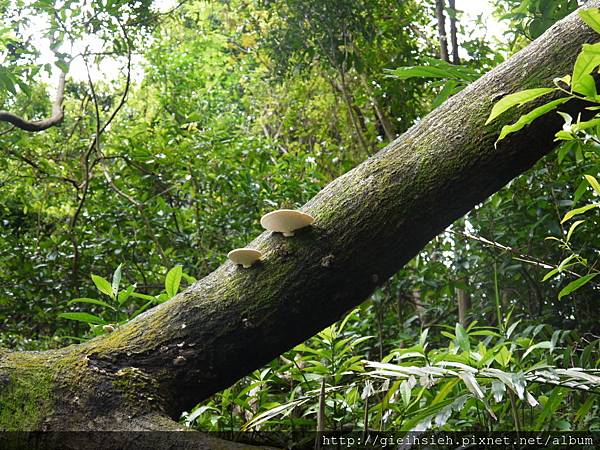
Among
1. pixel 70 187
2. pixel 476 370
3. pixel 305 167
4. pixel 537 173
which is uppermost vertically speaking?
pixel 70 187

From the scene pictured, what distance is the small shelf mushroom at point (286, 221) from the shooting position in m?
0.94

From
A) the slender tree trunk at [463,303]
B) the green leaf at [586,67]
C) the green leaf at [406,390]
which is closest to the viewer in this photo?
the green leaf at [586,67]

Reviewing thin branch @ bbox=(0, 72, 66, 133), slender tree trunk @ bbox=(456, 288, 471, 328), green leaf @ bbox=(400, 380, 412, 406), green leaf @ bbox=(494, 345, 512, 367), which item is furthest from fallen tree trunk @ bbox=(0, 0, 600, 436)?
slender tree trunk @ bbox=(456, 288, 471, 328)

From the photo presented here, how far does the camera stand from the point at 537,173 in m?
2.09

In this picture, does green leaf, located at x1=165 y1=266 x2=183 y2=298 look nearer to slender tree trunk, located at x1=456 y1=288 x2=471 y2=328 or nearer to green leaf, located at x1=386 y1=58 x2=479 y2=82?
green leaf, located at x1=386 y1=58 x2=479 y2=82

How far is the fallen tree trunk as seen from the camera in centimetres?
92

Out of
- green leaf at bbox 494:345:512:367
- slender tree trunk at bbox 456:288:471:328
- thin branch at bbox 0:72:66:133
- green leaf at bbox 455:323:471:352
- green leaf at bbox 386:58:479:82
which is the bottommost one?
slender tree trunk at bbox 456:288:471:328

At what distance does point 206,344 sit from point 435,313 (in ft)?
6.61

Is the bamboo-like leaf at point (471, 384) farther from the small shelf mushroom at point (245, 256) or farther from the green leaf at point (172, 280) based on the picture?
the green leaf at point (172, 280)

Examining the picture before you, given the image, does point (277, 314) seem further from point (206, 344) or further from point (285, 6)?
point (285, 6)

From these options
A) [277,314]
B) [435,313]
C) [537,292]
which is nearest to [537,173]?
[537,292]

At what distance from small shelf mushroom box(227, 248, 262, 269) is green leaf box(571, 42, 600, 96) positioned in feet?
1.64

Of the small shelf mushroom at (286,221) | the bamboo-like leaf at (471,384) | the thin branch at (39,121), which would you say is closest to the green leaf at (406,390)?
the bamboo-like leaf at (471,384)

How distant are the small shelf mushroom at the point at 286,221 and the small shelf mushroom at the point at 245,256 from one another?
0.05m
